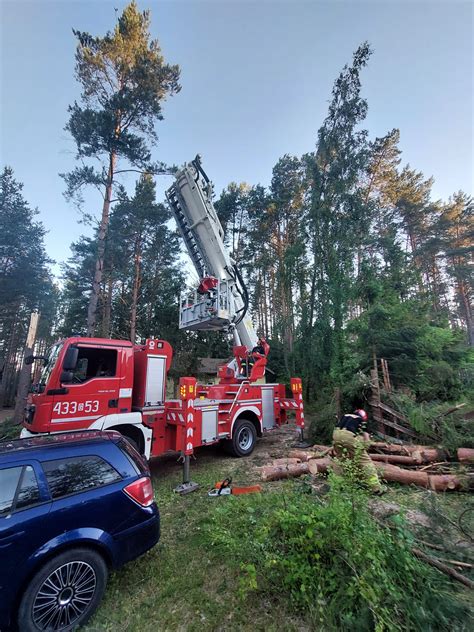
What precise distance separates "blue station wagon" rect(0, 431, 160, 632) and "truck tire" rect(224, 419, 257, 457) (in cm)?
418

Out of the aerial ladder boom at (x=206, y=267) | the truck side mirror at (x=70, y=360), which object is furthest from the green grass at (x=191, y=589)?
the aerial ladder boom at (x=206, y=267)

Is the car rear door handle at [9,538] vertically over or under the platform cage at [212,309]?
under

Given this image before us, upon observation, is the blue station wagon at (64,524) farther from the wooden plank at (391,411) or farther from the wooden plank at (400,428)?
the wooden plank at (391,411)

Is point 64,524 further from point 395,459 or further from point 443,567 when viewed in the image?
point 395,459

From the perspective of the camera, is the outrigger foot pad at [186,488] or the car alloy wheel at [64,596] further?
the outrigger foot pad at [186,488]

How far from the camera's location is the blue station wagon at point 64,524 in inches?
84.8

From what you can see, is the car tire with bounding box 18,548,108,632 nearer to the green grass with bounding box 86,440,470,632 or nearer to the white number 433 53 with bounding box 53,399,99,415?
the green grass with bounding box 86,440,470,632

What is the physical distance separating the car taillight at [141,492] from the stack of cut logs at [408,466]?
2.80 meters

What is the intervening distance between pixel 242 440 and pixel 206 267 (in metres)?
5.59

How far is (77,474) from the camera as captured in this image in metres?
2.69

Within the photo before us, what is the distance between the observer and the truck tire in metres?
7.00

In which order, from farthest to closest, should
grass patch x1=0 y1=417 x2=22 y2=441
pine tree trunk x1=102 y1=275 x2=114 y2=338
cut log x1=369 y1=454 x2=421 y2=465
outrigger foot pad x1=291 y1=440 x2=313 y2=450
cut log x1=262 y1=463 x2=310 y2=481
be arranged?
1. pine tree trunk x1=102 y1=275 x2=114 y2=338
2. grass patch x1=0 y1=417 x2=22 y2=441
3. outrigger foot pad x1=291 y1=440 x2=313 y2=450
4. cut log x1=369 y1=454 x2=421 y2=465
5. cut log x1=262 y1=463 x2=310 y2=481

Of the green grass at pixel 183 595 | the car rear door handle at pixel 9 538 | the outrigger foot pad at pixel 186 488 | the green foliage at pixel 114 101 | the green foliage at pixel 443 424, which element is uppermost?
the green foliage at pixel 114 101

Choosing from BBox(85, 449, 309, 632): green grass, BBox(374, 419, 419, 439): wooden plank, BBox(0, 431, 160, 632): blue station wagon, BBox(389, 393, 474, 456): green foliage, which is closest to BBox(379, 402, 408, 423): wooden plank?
BBox(389, 393, 474, 456): green foliage
